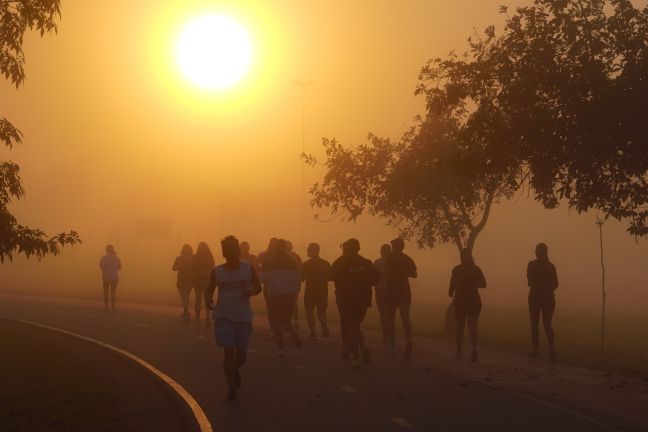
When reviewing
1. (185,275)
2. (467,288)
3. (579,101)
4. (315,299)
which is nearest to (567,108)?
(579,101)

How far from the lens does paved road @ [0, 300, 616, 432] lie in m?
11.3

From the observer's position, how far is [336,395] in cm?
1361

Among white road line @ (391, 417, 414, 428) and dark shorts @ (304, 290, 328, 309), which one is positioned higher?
dark shorts @ (304, 290, 328, 309)

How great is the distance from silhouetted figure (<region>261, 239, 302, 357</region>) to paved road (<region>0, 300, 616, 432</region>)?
627mm

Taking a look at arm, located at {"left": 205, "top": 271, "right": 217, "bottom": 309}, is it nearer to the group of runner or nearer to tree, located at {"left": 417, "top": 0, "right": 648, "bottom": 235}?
the group of runner

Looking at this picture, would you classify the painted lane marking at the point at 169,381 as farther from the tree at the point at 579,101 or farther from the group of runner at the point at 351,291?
the tree at the point at 579,101

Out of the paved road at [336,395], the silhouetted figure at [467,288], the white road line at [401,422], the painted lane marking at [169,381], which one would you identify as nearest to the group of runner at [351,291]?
the silhouetted figure at [467,288]

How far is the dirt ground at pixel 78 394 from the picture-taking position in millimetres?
11727

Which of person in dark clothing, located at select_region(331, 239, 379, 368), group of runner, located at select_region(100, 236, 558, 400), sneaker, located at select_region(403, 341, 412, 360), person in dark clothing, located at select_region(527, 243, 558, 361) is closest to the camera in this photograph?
group of runner, located at select_region(100, 236, 558, 400)

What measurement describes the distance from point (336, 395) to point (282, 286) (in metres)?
6.39

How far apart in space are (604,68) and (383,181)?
12007mm

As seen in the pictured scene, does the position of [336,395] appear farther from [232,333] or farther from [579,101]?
[579,101]

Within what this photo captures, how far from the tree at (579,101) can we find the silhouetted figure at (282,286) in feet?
16.8

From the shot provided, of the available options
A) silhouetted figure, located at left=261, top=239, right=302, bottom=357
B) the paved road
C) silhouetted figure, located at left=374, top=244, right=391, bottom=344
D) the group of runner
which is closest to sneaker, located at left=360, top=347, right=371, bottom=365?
the group of runner
